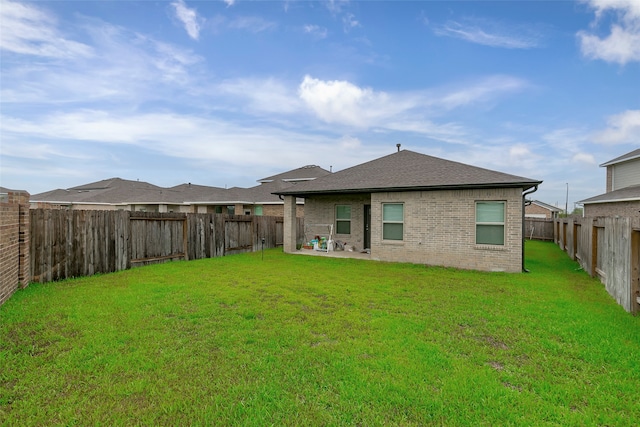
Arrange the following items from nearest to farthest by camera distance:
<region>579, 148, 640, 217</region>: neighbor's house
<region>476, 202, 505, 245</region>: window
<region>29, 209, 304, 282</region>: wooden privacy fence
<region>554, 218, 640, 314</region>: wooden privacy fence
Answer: <region>554, 218, 640, 314</region>: wooden privacy fence, <region>29, 209, 304, 282</region>: wooden privacy fence, <region>476, 202, 505, 245</region>: window, <region>579, 148, 640, 217</region>: neighbor's house

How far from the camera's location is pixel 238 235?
14.8 meters

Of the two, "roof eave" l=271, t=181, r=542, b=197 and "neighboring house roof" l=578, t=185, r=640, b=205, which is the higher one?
"neighboring house roof" l=578, t=185, r=640, b=205

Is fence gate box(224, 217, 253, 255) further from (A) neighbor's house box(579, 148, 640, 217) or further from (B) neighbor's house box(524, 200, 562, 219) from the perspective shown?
(B) neighbor's house box(524, 200, 562, 219)

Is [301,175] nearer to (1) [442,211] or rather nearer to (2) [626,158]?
(1) [442,211]

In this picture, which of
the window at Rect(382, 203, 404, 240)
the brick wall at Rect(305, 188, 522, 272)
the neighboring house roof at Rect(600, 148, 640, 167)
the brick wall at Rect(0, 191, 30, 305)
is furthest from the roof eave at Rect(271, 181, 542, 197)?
the neighboring house roof at Rect(600, 148, 640, 167)

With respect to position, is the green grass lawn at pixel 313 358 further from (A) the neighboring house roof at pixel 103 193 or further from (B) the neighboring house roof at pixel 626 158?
(A) the neighboring house roof at pixel 103 193

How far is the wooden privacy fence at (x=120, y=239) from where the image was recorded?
7621 mm

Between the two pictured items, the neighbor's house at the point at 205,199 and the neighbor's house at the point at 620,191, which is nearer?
the neighbor's house at the point at 620,191

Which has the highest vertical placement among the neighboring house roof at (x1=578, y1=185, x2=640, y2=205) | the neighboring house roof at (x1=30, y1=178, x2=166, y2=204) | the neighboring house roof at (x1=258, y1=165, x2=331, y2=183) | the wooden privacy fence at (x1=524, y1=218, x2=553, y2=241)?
the neighboring house roof at (x1=258, y1=165, x2=331, y2=183)

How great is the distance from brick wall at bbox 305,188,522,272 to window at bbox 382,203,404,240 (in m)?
0.19

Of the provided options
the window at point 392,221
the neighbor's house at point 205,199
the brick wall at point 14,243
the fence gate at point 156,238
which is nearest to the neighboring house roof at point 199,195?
the neighbor's house at point 205,199

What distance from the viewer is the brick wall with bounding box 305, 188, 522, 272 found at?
10.3 m

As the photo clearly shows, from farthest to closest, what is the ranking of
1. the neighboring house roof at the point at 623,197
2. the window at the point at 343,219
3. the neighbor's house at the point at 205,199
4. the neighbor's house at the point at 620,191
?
the neighbor's house at the point at 205,199, the neighbor's house at the point at 620,191, the neighboring house roof at the point at 623,197, the window at the point at 343,219

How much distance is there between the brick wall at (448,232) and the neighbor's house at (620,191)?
47.3ft
